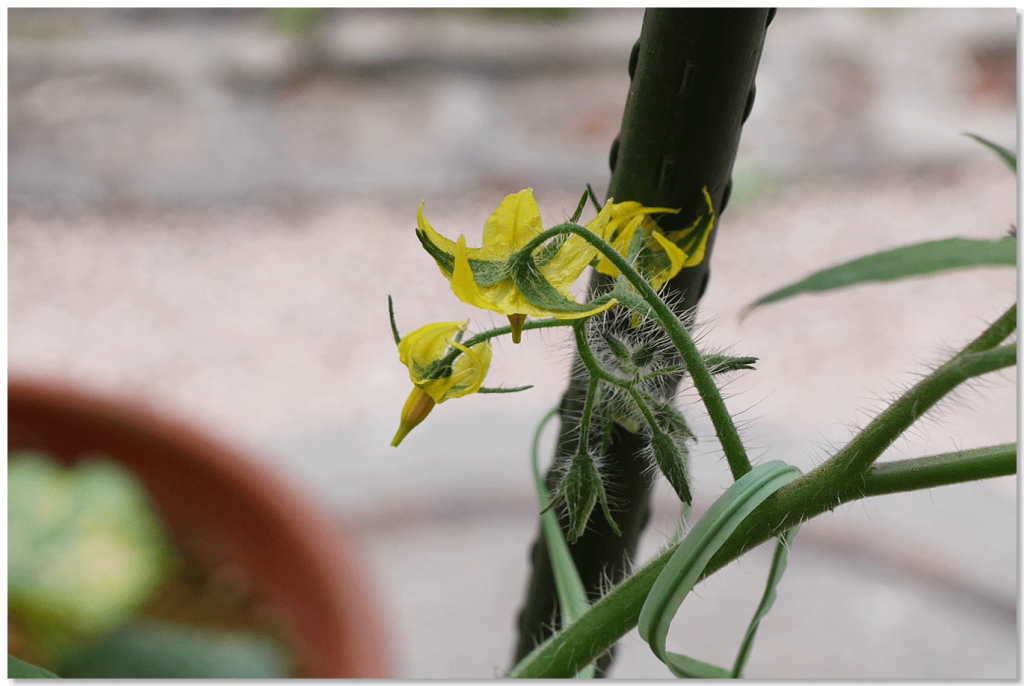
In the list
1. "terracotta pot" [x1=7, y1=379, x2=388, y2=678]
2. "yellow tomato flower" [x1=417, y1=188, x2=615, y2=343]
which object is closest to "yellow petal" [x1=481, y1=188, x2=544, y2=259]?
"yellow tomato flower" [x1=417, y1=188, x2=615, y2=343]

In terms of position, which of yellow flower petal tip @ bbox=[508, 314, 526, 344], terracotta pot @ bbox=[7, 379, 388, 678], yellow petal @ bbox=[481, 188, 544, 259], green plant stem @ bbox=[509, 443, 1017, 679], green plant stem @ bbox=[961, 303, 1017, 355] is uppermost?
yellow petal @ bbox=[481, 188, 544, 259]

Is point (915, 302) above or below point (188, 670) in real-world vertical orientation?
above

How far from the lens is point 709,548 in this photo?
18cm

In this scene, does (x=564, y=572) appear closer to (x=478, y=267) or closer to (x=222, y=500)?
(x=478, y=267)

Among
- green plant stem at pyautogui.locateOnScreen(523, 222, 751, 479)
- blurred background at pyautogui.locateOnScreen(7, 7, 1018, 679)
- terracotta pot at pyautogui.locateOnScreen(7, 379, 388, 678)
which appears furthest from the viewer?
blurred background at pyautogui.locateOnScreen(7, 7, 1018, 679)

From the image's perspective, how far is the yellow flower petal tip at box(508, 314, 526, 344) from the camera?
18cm

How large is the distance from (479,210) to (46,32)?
75 centimetres

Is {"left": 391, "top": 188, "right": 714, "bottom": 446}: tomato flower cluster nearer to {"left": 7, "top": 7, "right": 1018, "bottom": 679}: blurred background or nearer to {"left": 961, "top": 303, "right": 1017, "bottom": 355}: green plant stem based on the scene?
{"left": 961, "top": 303, "right": 1017, "bottom": 355}: green plant stem

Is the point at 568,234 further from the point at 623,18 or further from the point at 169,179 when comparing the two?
the point at 623,18

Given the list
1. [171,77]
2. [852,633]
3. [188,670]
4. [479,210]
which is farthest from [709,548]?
[171,77]

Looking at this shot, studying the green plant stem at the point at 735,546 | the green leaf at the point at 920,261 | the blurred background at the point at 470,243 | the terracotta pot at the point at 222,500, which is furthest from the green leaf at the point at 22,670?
the blurred background at the point at 470,243

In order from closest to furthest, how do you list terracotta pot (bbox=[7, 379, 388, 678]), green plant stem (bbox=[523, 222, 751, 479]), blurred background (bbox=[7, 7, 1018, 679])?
1. green plant stem (bbox=[523, 222, 751, 479])
2. terracotta pot (bbox=[7, 379, 388, 678])
3. blurred background (bbox=[7, 7, 1018, 679])

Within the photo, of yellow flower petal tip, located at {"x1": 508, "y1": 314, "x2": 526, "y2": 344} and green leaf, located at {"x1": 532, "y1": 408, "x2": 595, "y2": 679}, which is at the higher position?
yellow flower petal tip, located at {"x1": 508, "y1": 314, "x2": 526, "y2": 344}

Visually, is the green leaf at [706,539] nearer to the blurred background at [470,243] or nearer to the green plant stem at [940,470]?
the green plant stem at [940,470]
